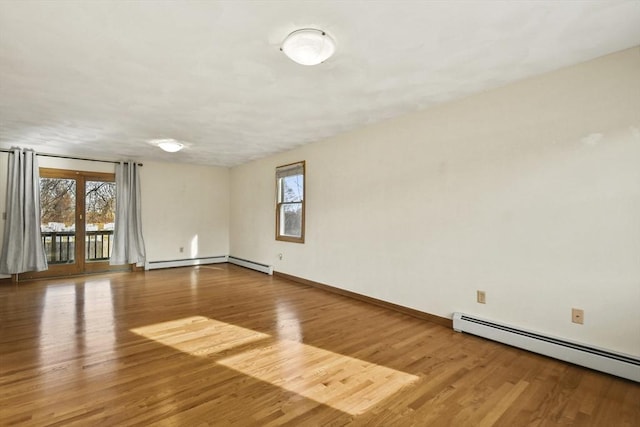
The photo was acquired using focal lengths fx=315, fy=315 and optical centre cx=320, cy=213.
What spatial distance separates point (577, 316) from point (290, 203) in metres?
4.29

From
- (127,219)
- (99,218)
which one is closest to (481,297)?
(127,219)

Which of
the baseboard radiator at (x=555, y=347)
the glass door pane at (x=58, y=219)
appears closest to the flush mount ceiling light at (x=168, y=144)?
the glass door pane at (x=58, y=219)

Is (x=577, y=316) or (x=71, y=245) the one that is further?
(x=71, y=245)

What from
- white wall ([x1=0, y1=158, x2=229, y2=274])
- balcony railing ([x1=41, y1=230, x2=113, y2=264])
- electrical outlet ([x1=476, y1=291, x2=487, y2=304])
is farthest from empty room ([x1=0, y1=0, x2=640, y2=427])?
white wall ([x1=0, y1=158, x2=229, y2=274])

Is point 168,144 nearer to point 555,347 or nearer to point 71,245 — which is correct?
point 71,245

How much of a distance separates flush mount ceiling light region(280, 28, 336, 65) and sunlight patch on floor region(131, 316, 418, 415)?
7.29 ft

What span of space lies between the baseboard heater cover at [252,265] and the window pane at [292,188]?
1.37 meters

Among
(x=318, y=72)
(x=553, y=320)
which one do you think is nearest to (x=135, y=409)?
(x=318, y=72)

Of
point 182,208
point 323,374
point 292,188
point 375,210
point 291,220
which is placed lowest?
point 323,374

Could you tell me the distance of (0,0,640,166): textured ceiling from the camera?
73.0 inches

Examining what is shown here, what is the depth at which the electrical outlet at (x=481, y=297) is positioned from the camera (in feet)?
10.0

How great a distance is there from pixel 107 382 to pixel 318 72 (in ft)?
9.17

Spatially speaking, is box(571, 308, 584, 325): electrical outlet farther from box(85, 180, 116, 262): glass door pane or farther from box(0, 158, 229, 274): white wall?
box(85, 180, 116, 262): glass door pane

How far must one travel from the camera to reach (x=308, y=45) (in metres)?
2.06
